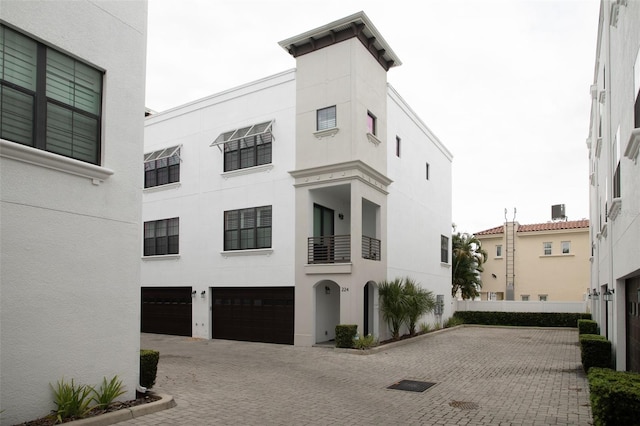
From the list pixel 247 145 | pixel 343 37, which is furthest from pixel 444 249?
pixel 343 37

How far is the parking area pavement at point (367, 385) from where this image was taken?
28.7ft

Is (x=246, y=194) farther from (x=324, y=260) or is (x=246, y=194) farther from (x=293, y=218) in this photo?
(x=324, y=260)

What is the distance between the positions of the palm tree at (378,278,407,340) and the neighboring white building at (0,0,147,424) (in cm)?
1232

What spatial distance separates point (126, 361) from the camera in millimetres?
8828

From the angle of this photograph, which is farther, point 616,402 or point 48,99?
point 48,99

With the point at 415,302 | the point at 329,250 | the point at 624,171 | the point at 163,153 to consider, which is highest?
the point at 163,153

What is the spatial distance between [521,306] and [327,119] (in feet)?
67.5

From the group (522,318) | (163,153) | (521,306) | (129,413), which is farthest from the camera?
(521,306)

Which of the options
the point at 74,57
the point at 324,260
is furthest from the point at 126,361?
the point at 324,260

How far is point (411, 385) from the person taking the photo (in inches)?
457

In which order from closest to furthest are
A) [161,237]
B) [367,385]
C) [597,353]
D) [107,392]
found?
[107,392], [367,385], [597,353], [161,237]

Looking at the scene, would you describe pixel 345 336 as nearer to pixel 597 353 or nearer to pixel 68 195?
pixel 597 353

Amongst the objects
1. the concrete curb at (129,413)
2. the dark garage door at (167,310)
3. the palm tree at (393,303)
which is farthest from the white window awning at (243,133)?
the concrete curb at (129,413)

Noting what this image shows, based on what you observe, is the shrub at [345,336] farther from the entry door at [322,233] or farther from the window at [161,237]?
the window at [161,237]
